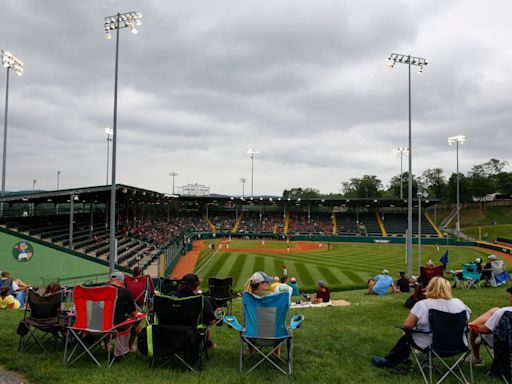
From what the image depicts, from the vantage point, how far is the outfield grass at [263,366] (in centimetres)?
495

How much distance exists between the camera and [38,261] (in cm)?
2122

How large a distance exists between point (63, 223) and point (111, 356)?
26989 millimetres

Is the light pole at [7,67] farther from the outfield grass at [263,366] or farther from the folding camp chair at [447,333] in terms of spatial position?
the folding camp chair at [447,333]

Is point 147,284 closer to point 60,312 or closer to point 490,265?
point 60,312

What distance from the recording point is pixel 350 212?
7425cm

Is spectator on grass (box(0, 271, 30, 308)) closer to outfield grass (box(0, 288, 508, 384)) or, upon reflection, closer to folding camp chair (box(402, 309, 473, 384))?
outfield grass (box(0, 288, 508, 384))

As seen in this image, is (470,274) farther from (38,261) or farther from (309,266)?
(38,261)

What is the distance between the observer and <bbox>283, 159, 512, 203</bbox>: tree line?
84.1 m

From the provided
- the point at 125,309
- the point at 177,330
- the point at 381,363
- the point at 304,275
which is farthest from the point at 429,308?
the point at 304,275

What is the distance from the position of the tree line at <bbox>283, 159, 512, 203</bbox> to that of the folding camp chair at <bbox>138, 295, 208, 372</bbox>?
66.6 m

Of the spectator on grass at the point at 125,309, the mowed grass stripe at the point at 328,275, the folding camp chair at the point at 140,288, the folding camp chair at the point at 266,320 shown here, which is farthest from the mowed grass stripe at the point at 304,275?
the folding camp chair at the point at 266,320

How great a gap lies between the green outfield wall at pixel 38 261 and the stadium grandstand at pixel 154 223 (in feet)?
0.17

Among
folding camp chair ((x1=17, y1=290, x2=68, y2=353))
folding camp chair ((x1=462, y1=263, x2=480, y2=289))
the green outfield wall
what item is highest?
folding camp chair ((x1=17, y1=290, x2=68, y2=353))

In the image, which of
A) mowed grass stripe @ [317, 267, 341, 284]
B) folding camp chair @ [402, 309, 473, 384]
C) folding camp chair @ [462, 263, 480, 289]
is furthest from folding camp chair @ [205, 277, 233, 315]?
mowed grass stripe @ [317, 267, 341, 284]
